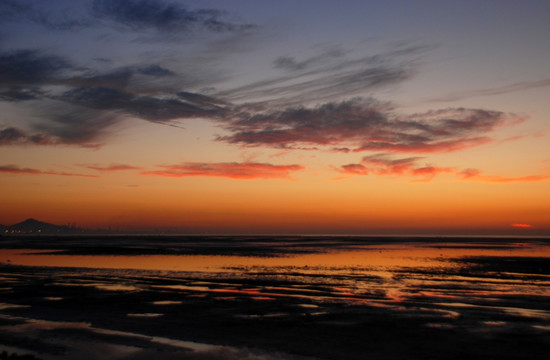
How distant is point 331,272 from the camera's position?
40.7 m

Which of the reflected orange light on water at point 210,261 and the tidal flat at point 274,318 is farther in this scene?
the reflected orange light on water at point 210,261

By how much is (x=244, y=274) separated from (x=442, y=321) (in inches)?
877

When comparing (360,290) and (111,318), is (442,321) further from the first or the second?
(111,318)

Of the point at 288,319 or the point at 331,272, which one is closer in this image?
the point at 288,319

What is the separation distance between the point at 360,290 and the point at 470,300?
6715 mm

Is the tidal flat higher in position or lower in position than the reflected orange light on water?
higher

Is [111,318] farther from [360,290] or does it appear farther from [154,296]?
[360,290]

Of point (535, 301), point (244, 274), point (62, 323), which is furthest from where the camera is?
point (244, 274)

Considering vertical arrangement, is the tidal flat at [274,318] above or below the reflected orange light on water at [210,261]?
above

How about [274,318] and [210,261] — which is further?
[210,261]

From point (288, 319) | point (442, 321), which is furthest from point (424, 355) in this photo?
point (288, 319)

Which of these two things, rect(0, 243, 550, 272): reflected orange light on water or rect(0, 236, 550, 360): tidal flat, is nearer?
rect(0, 236, 550, 360): tidal flat

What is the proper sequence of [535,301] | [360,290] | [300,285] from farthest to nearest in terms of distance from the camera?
[300,285], [360,290], [535,301]

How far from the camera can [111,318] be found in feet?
63.8
